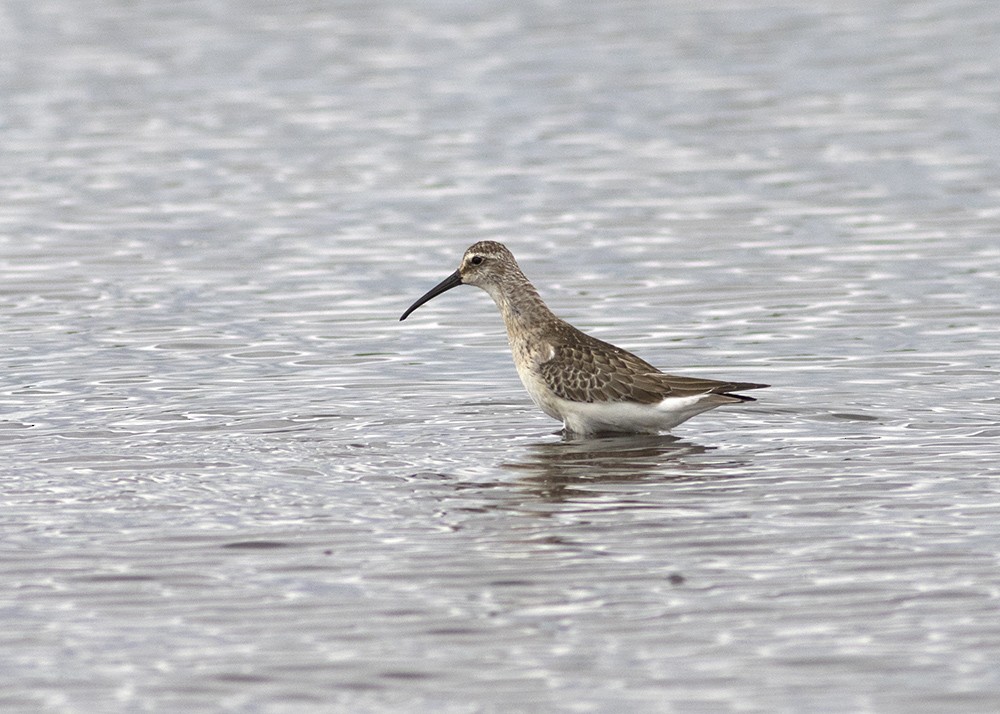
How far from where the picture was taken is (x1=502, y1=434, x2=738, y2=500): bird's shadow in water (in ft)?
44.4

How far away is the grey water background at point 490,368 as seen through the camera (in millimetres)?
9789

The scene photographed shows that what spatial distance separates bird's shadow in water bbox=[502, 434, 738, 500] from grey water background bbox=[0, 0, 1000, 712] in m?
0.05

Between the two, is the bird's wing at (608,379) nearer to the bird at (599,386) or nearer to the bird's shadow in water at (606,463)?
the bird at (599,386)

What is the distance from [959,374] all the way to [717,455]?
3.45 metres

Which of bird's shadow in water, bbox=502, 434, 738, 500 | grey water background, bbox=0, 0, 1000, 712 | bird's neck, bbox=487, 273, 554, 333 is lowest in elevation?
bird's shadow in water, bbox=502, 434, 738, 500

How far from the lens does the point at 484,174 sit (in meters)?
26.9

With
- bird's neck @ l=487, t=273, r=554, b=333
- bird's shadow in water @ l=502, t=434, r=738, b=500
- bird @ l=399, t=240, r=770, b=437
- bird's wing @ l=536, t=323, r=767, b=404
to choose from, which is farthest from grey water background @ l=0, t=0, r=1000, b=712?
bird's neck @ l=487, t=273, r=554, b=333

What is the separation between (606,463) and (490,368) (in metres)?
3.60

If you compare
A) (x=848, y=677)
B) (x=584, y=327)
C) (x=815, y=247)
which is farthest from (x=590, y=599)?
(x=815, y=247)

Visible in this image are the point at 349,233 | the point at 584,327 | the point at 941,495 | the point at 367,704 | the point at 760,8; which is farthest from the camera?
the point at 760,8

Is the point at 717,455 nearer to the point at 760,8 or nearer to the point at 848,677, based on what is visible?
the point at 848,677

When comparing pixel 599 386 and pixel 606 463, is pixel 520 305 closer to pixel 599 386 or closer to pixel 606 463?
pixel 599 386

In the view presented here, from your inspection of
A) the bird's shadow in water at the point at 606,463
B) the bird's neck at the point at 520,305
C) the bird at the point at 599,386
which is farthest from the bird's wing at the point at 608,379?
the bird's neck at the point at 520,305

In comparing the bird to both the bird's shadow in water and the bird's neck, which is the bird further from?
the bird's shadow in water
